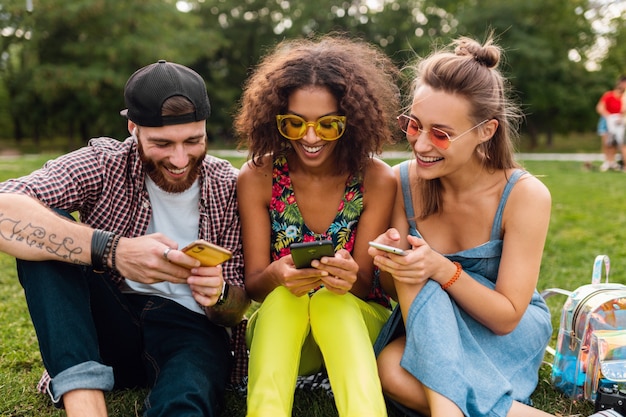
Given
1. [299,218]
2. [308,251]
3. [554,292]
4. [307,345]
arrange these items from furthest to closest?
1. [554,292]
2. [299,218]
3. [307,345]
4. [308,251]

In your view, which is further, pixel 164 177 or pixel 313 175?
pixel 313 175

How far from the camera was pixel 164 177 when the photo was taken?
2.98 m

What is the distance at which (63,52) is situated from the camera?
2850 centimetres

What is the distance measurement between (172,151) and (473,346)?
1598 mm

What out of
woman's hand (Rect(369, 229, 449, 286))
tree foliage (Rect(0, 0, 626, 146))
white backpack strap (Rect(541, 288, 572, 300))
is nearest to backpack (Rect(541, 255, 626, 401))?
white backpack strap (Rect(541, 288, 572, 300))

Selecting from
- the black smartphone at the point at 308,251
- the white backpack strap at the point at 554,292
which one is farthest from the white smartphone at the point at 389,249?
the white backpack strap at the point at 554,292

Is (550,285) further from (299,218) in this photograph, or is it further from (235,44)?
(235,44)

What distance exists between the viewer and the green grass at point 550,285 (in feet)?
9.66

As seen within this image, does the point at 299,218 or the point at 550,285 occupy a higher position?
the point at 299,218

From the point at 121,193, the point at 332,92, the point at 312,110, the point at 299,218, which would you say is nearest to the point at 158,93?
the point at 121,193

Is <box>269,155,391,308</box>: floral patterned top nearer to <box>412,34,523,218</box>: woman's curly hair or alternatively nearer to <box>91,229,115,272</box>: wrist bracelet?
<box>412,34,523,218</box>: woman's curly hair

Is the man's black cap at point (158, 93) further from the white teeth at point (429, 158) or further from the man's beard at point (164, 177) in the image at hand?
the white teeth at point (429, 158)

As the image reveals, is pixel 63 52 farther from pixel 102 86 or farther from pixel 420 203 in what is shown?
pixel 420 203

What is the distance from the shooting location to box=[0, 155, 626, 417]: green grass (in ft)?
9.66
